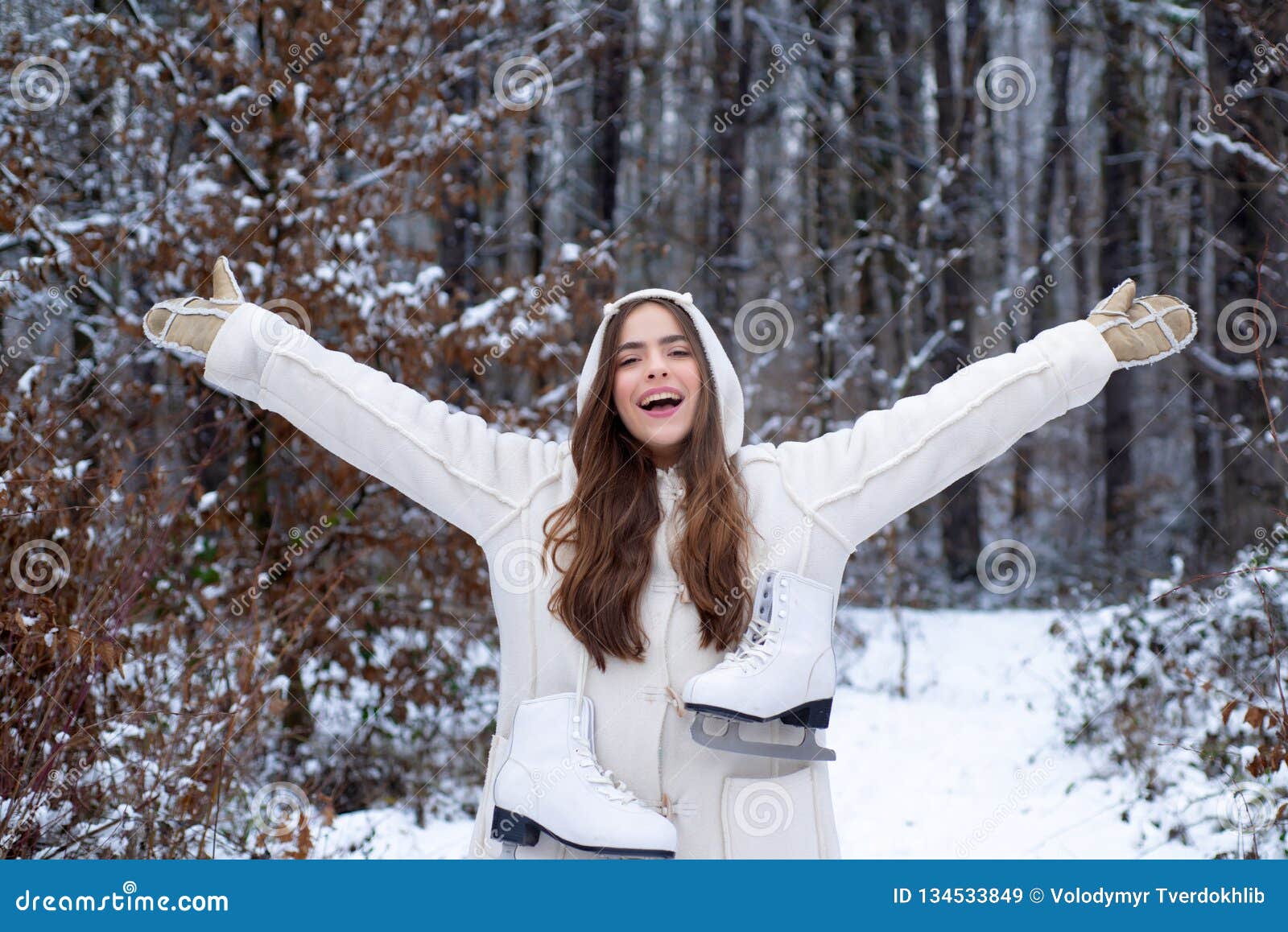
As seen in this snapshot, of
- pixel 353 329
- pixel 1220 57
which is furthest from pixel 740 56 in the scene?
pixel 353 329

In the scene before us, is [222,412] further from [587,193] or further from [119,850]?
[587,193]

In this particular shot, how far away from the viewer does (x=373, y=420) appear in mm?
2377

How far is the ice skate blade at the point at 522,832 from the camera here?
6.97ft

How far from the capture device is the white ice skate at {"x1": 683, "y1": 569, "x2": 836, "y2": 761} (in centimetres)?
210
